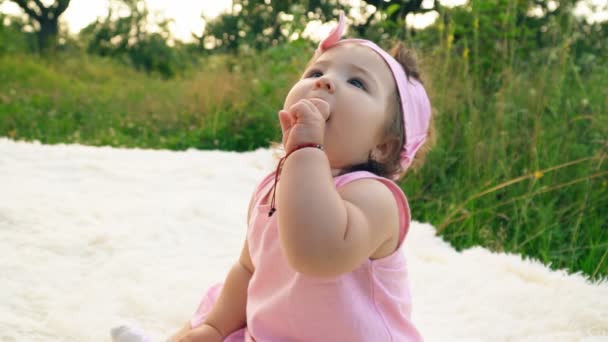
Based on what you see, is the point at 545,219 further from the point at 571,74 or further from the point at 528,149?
the point at 571,74

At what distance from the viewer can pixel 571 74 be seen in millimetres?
3178

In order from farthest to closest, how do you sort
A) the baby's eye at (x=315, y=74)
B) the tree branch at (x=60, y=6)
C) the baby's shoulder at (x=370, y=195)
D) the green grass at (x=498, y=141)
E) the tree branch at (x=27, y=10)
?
1. the tree branch at (x=60, y=6)
2. the tree branch at (x=27, y=10)
3. the green grass at (x=498, y=141)
4. the baby's eye at (x=315, y=74)
5. the baby's shoulder at (x=370, y=195)

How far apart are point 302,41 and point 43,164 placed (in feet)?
5.10

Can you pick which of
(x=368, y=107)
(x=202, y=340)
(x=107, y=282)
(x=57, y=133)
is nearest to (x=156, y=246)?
(x=107, y=282)

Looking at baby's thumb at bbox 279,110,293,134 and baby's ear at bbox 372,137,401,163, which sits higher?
baby's thumb at bbox 279,110,293,134

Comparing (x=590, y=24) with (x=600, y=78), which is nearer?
(x=600, y=78)

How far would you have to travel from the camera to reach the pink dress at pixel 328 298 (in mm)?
1045

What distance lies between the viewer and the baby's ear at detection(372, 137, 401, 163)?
1124mm

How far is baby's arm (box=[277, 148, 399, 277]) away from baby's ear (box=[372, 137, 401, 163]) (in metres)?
0.17

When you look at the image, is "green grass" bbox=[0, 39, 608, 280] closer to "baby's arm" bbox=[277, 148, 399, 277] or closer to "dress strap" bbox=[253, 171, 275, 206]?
"dress strap" bbox=[253, 171, 275, 206]

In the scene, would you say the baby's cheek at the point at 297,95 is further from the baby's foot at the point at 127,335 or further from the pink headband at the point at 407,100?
the baby's foot at the point at 127,335

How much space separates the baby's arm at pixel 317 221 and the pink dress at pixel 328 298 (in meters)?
0.11

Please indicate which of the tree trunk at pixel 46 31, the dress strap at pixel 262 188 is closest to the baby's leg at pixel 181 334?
the dress strap at pixel 262 188

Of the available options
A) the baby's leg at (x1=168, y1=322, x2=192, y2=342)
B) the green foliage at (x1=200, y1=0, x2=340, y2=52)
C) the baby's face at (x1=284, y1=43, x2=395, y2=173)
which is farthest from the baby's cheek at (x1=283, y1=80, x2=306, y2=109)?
the green foliage at (x1=200, y1=0, x2=340, y2=52)
